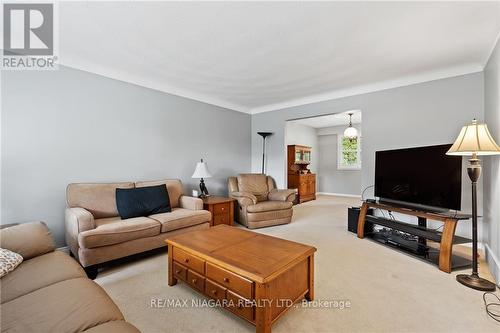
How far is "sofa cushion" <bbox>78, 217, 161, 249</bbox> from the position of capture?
2.18m

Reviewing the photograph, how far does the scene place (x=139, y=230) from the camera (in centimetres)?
248

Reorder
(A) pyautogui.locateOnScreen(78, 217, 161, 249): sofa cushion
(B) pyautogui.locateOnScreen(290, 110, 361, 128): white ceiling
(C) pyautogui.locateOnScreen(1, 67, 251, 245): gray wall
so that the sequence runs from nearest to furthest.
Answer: (A) pyautogui.locateOnScreen(78, 217, 161, 249): sofa cushion
(C) pyautogui.locateOnScreen(1, 67, 251, 245): gray wall
(B) pyautogui.locateOnScreen(290, 110, 361, 128): white ceiling

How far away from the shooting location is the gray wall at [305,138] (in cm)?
685

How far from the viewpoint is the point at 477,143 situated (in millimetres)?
2066

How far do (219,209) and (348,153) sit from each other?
569 centimetres

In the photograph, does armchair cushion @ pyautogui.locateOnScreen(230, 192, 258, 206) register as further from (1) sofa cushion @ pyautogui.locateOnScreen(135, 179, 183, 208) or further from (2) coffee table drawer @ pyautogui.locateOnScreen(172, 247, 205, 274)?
(2) coffee table drawer @ pyautogui.locateOnScreen(172, 247, 205, 274)

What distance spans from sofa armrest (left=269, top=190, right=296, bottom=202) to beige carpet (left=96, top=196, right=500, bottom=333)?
1.53m

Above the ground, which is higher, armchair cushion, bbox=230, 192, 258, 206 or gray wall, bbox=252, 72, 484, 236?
gray wall, bbox=252, 72, 484, 236

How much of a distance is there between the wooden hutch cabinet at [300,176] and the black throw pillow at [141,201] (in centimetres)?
395

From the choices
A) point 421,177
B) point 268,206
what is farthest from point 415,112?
point 268,206

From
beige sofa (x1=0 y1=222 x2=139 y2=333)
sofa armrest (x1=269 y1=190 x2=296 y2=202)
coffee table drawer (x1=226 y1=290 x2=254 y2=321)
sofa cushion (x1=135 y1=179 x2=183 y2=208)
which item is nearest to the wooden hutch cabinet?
sofa armrest (x1=269 y1=190 x2=296 y2=202)

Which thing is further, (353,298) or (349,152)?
(349,152)

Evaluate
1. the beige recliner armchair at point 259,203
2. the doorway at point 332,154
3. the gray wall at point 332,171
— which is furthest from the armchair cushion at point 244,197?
the gray wall at point 332,171

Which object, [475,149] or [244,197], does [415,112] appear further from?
[244,197]
